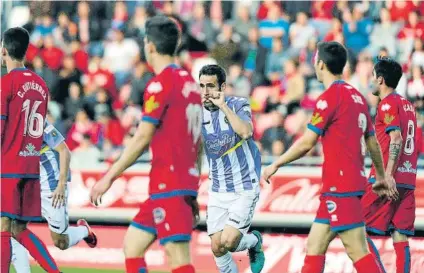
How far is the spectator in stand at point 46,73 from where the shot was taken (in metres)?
18.9

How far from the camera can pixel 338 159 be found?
27.2 feet

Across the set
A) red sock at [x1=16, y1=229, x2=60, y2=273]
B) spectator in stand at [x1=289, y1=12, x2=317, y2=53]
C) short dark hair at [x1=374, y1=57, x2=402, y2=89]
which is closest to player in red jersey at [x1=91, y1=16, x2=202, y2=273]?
red sock at [x1=16, y1=229, x2=60, y2=273]

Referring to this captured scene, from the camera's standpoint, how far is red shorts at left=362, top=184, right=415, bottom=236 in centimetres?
995

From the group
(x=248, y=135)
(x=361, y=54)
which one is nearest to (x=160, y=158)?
(x=248, y=135)

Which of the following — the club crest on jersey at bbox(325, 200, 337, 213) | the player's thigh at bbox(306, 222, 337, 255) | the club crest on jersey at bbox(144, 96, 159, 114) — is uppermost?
the club crest on jersey at bbox(144, 96, 159, 114)

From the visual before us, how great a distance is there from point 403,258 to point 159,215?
3489 millimetres

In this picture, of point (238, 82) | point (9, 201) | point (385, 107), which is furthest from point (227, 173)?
point (238, 82)

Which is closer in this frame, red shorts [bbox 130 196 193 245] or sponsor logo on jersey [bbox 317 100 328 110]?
red shorts [bbox 130 196 193 245]

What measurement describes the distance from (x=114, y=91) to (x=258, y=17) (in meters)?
2.95

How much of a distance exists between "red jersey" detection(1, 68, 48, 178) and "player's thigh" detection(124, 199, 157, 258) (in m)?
1.54

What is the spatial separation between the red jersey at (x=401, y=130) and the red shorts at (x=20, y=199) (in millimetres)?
3282

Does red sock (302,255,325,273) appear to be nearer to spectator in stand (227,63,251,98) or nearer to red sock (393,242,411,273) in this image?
red sock (393,242,411,273)

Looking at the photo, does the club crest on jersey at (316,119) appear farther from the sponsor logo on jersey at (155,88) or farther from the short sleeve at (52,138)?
the short sleeve at (52,138)

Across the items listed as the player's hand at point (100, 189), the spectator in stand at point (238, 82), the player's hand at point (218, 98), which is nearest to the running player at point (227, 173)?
the player's hand at point (218, 98)
